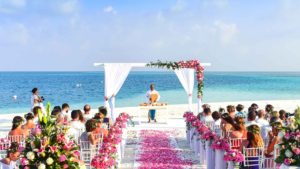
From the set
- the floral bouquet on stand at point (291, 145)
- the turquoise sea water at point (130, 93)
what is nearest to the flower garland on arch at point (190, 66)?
the floral bouquet on stand at point (291, 145)

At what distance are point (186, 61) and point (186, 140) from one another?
3851 mm

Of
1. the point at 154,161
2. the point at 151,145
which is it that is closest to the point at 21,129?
the point at 154,161

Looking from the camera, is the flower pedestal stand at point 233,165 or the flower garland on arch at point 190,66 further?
the flower garland on arch at point 190,66

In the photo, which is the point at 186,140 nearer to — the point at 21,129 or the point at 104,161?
the point at 21,129

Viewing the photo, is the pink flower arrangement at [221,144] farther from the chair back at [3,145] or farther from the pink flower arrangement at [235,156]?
the chair back at [3,145]

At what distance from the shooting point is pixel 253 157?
7457 millimetres

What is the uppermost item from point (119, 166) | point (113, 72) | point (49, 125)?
point (113, 72)

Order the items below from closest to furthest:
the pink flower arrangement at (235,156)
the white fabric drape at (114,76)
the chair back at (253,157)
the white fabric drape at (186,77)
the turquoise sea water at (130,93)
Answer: the pink flower arrangement at (235,156)
the chair back at (253,157)
the white fabric drape at (114,76)
the white fabric drape at (186,77)
the turquoise sea water at (130,93)

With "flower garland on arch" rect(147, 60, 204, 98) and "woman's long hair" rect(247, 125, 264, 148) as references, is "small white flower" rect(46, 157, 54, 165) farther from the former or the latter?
"flower garland on arch" rect(147, 60, 204, 98)

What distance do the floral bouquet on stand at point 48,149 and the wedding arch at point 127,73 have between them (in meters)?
10.5

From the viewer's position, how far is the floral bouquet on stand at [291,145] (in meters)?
5.67

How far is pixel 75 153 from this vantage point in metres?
5.14

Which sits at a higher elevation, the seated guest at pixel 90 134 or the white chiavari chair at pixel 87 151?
the seated guest at pixel 90 134

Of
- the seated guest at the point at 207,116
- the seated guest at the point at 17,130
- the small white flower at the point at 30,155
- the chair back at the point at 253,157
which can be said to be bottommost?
the chair back at the point at 253,157
